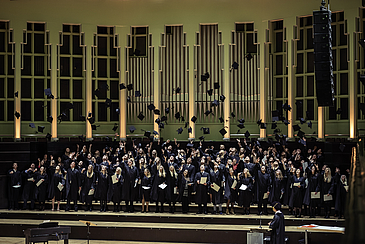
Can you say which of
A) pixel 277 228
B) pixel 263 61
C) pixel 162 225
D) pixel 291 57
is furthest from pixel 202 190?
pixel 291 57

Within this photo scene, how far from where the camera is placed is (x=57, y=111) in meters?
13.4

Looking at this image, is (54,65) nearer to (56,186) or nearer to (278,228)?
(56,186)

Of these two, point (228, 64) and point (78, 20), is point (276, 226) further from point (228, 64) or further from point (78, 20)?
point (78, 20)

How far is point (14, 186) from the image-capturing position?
10273 mm

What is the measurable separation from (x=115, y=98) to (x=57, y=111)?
1.93 meters

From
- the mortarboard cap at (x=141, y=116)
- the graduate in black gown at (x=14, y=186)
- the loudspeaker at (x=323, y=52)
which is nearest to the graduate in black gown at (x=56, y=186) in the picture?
the graduate in black gown at (x=14, y=186)

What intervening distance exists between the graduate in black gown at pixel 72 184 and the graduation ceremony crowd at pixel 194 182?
0.08 ft

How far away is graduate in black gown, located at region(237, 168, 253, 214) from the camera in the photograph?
9297 millimetres

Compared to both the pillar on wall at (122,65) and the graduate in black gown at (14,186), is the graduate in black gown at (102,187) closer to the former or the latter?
the graduate in black gown at (14,186)

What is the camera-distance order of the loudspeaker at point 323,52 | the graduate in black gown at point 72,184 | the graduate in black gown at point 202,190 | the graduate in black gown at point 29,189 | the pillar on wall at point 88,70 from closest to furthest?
the loudspeaker at point 323,52 → the graduate in black gown at point 202,190 → the graduate in black gown at point 72,184 → the graduate in black gown at point 29,189 → the pillar on wall at point 88,70

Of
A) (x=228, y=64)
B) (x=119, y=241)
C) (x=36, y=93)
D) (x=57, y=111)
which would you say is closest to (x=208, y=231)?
(x=119, y=241)

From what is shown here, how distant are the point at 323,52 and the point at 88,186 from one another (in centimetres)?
664

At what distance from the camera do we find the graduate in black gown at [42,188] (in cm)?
1015

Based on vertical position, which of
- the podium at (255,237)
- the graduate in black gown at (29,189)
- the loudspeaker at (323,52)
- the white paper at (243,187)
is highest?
the loudspeaker at (323,52)
